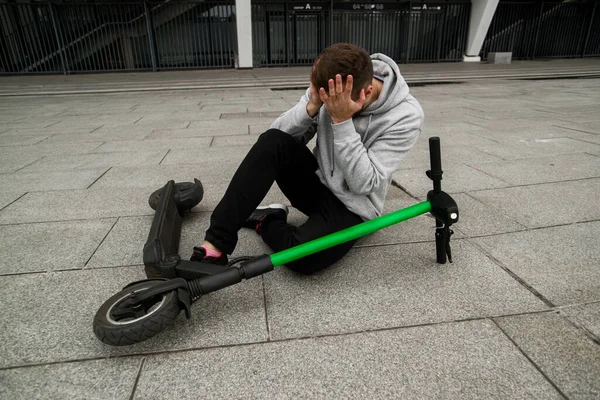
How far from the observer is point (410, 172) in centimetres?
332

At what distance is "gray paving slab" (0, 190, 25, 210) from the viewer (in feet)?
9.17

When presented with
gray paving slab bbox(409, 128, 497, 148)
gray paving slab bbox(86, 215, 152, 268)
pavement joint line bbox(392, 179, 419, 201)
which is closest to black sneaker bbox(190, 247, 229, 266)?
gray paving slab bbox(86, 215, 152, 268)

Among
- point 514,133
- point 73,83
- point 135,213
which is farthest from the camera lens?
point 73,83

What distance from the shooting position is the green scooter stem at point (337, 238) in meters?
1.56

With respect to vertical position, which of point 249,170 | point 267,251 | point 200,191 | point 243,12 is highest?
point 243,12

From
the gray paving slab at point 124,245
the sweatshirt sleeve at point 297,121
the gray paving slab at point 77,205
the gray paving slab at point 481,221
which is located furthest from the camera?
the gray paving slab at point 77,205

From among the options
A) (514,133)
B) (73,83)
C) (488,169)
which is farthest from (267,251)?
(73,83)

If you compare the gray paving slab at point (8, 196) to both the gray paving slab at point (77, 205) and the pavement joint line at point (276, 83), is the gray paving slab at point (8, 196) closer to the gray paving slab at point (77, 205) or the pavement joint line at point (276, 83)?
the gray paving slab at point (77, 205)

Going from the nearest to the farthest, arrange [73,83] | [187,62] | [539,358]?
[539,358] → [73,83] → [187,62]

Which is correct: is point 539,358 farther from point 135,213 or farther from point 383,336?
point 135,213

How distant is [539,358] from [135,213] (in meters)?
2.35

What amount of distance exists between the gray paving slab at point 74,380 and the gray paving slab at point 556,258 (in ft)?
5.49

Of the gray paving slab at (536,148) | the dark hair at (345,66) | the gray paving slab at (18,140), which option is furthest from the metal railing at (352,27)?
the dark hair at (345,66)

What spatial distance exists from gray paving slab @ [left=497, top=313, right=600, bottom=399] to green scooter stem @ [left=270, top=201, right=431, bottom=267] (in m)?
0.56
